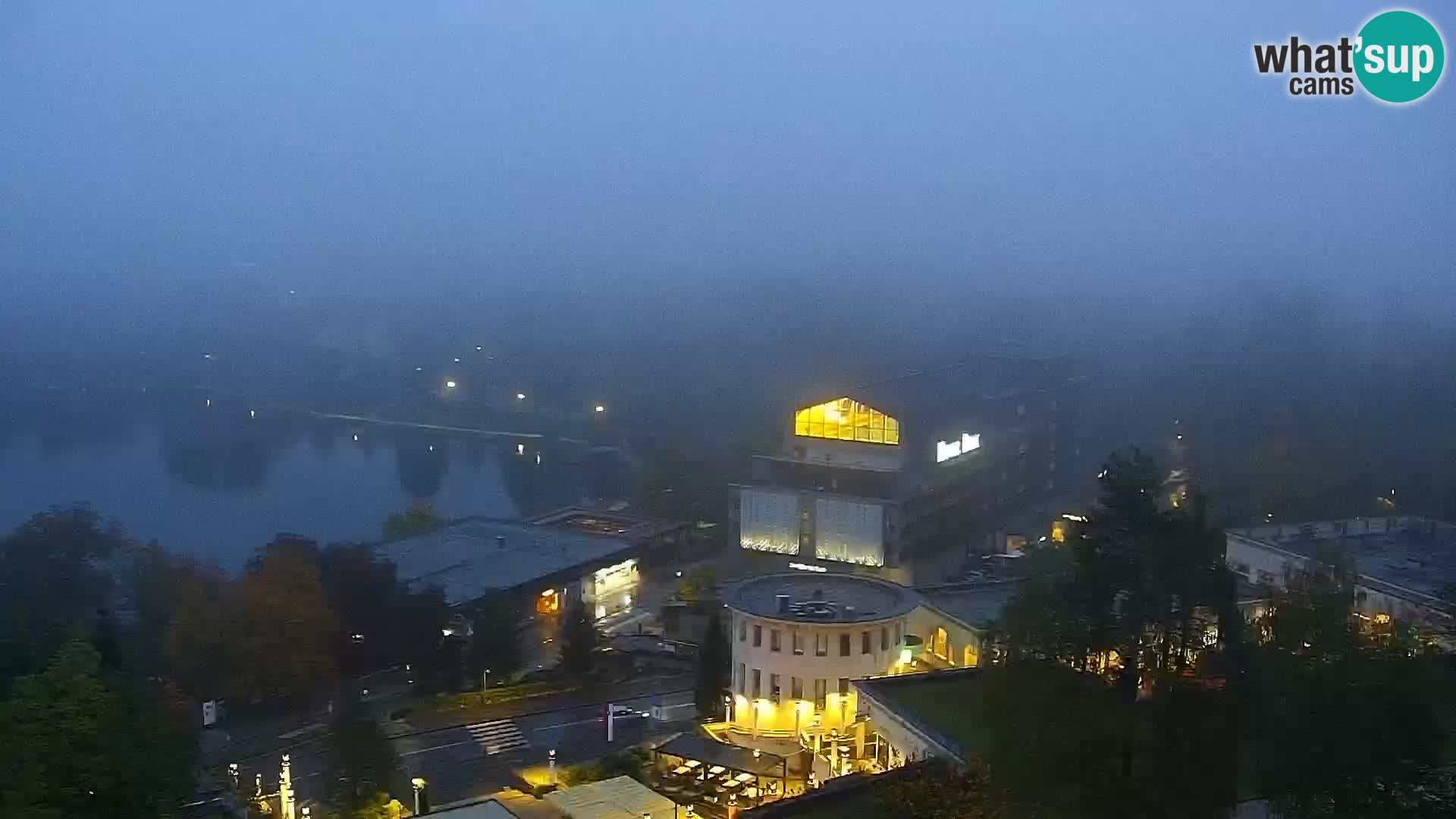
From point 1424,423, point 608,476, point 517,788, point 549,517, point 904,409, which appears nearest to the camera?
point 517,788

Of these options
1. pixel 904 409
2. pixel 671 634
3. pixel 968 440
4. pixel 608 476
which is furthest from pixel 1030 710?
pixel 608 476

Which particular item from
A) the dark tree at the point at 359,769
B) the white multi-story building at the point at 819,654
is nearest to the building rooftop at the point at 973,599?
the white multi-story building at the point at 819,654

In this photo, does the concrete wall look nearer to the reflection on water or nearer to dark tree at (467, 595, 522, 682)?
dark tree at (467, 595, 522, 682)

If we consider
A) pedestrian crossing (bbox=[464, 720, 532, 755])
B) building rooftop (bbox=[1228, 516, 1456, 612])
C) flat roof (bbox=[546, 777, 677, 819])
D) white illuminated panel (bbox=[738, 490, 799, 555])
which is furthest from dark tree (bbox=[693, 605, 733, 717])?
white illuminated panel (bbox=[738, 490, 799, 555])

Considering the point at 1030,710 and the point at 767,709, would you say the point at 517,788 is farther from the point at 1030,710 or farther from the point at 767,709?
the point at 1030,710

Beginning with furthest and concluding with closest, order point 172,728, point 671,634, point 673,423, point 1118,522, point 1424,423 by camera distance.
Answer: point 673,423, point 1424,423, point 671,634, point 172,728, point 1118,522

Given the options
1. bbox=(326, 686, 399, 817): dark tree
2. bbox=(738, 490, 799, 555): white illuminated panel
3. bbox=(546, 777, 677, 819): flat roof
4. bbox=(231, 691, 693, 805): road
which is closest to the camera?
bbox=(546, 777, 677, 819): flat roof

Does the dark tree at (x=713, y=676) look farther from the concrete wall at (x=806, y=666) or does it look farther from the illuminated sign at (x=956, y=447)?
the illuminated sign at (x=956, y=447)
